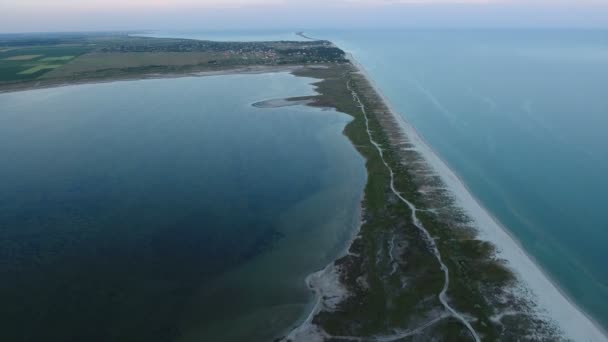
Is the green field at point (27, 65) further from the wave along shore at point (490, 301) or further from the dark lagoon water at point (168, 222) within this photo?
the wave along shore at point (490, 301)

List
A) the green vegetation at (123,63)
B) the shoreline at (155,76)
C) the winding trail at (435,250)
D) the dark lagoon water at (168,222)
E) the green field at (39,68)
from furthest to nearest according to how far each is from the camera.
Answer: the green field at (39,68) → the green vegetation at (123,63) → the shoreline at (155,76) → the dark lagoon water at (168,222) → the winding trail at (435,250)

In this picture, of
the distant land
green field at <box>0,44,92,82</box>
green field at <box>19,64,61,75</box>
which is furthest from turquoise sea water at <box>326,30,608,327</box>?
green field at <box>19,64,61,75</box>

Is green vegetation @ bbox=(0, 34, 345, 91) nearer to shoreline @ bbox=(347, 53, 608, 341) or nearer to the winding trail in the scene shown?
the winding trail

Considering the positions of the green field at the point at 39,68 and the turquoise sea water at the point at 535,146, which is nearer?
the turquoise sea water at the point at 535,146

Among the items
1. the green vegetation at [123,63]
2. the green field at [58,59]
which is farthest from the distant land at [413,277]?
the green field at [58,59]

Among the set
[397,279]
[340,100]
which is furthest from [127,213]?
[340,100]

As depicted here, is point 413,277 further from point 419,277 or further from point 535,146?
point 535,146

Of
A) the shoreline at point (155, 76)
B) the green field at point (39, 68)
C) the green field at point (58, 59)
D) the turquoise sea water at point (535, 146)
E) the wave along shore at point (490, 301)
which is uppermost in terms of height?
the green field at point (58, 59)
